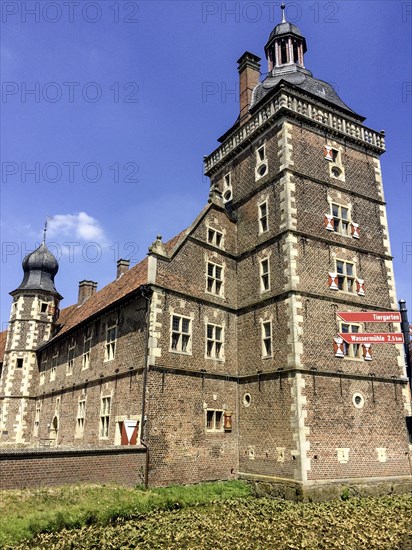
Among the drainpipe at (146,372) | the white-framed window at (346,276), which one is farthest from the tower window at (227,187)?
the drainpipe at (146,372)

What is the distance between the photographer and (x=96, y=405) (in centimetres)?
2011

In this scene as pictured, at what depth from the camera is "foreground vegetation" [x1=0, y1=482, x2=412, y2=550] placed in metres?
9.38

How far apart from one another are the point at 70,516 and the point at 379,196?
736 inches

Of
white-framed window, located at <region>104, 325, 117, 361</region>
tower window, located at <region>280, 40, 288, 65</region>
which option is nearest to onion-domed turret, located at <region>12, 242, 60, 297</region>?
white-framed window, located at <region>104, 325, 117, 361</region>

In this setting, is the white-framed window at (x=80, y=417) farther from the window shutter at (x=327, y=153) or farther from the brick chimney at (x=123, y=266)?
the window shutter at (x=327, y=153)

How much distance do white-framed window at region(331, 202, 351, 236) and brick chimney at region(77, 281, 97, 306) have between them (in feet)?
70.7

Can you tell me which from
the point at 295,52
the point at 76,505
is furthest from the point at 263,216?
the point at 76,505

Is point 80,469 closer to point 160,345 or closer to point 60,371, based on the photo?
point 160,345

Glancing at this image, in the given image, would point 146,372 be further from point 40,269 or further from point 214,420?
point 40,269

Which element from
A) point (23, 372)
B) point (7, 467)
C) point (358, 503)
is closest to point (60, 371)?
point (23, 372)

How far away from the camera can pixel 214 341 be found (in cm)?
1847

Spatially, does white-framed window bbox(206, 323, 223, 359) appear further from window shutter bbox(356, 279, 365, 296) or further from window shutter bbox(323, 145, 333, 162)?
window shutter bbox(323, 145, 333, 162)

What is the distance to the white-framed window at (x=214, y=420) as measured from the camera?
17.3 meters

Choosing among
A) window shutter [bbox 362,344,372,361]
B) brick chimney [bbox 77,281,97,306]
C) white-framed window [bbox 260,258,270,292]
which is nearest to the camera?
window shutter [bbox 362,344,372,361]
